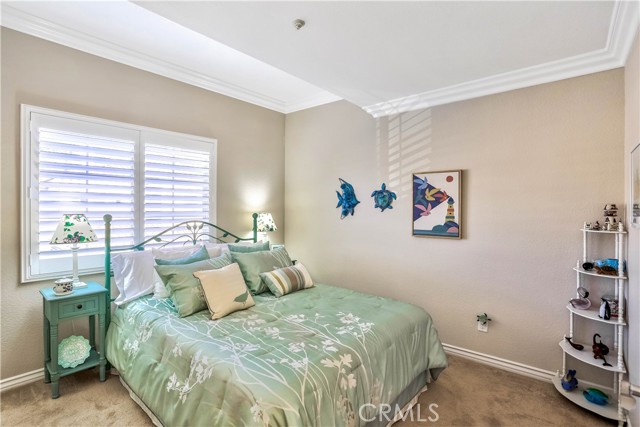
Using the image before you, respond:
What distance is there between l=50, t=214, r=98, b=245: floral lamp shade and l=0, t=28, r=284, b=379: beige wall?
1.20ft

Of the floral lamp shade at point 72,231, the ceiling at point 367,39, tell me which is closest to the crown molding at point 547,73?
the ceiling at point 367,39

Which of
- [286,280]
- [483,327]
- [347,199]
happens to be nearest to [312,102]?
[347,199]

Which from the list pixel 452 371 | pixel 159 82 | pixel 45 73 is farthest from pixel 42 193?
pixel 452 371

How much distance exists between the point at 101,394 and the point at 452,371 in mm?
2799

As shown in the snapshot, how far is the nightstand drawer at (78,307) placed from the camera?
2.33m

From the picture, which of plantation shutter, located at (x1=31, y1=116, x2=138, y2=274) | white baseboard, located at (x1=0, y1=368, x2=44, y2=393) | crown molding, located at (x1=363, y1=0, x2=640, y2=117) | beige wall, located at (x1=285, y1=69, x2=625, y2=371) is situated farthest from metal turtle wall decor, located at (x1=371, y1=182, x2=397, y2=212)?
white baseboard, located at (x1=0, y1=368, x2=44, y2=393)

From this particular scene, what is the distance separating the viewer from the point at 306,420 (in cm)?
141

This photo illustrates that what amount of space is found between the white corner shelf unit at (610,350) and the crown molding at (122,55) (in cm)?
301

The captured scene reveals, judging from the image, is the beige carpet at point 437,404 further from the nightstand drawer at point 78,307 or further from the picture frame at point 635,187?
the picture frame at point 635,187

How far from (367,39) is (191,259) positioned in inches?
87.2

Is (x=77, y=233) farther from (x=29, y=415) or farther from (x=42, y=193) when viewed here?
(x=29, y=415)

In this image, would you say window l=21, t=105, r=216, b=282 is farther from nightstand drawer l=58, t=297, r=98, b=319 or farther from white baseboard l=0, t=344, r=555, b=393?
white baseboard l=0, t=344, r=555, b=393

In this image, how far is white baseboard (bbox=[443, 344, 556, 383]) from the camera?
2652mm

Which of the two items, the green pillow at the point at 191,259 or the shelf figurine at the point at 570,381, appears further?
the green pillow at the point at 191,259
